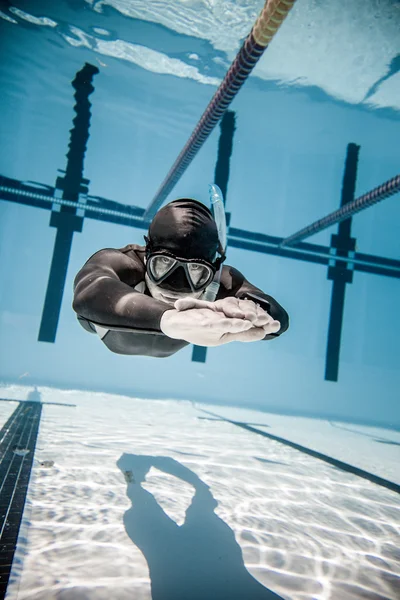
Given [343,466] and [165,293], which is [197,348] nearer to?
[343,466]

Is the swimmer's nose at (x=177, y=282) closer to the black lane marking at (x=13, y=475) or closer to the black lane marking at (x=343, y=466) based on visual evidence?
the black lane marking at (x=13, y=475)

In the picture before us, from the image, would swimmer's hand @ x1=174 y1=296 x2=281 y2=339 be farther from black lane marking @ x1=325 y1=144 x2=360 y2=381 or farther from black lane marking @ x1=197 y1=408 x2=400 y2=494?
black lane marking @ x1=325 y1=144 x2=360 y2=381

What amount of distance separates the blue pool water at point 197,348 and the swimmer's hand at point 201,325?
1.24 meters

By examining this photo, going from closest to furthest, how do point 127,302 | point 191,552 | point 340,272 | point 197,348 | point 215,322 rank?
point 215,322 < point 127,302 < point 191,552 < point 197,348 < point 340,272

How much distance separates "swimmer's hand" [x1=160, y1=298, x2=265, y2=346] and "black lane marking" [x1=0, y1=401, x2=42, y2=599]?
4.44 feet

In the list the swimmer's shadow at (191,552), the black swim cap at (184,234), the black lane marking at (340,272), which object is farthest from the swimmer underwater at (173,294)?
the black lane marking at (340,272)

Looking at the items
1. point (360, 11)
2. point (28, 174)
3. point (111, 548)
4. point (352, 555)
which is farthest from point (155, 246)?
point (28, 174)

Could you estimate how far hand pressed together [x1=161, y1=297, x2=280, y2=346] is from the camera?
3.68 ft

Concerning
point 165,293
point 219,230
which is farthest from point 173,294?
point 219,230

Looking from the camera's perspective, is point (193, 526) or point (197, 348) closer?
point (193, 526)

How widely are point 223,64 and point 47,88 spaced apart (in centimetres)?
571

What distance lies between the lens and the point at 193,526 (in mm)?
2305

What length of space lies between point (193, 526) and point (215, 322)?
6.04ft

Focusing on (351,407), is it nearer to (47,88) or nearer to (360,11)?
(360,11)
